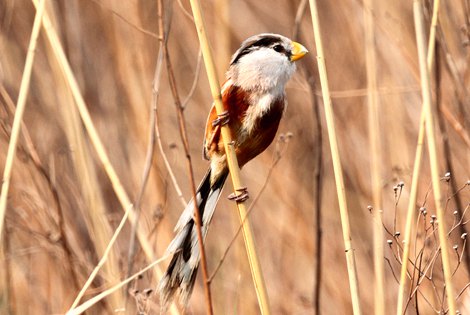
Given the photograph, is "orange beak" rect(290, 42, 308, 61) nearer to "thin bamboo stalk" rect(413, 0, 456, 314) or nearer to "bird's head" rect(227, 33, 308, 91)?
"bird's head" rect(227, 33, 308, 91)

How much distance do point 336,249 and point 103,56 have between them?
1583 millimetres

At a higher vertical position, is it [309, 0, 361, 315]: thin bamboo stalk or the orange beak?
the orange beak

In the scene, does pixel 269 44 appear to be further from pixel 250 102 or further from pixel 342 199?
pixel 342 199

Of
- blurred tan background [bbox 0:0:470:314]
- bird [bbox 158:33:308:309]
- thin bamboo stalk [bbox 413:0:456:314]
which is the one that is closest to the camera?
thin bamboo stalk [bbox 413:0:456:314]

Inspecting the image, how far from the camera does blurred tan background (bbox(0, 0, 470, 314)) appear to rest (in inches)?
110

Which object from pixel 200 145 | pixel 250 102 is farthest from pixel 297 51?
pixel 200 145

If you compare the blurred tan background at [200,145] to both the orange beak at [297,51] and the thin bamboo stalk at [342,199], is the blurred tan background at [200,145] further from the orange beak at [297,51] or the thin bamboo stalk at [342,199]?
the thin bamboo stalk at [342,199]

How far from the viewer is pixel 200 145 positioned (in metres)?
3.89

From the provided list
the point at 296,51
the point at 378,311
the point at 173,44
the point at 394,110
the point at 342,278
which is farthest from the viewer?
the point at 173,44

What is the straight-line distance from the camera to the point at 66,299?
3.13 metres

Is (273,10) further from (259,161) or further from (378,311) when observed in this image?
Result: (378,311)

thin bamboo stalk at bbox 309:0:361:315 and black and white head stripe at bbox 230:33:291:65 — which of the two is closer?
thin bamboo stalk at bbox 309:0:361:315

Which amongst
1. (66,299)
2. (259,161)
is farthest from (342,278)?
(66,299)

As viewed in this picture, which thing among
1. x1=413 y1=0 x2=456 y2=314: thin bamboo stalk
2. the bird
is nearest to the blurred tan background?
the bird
